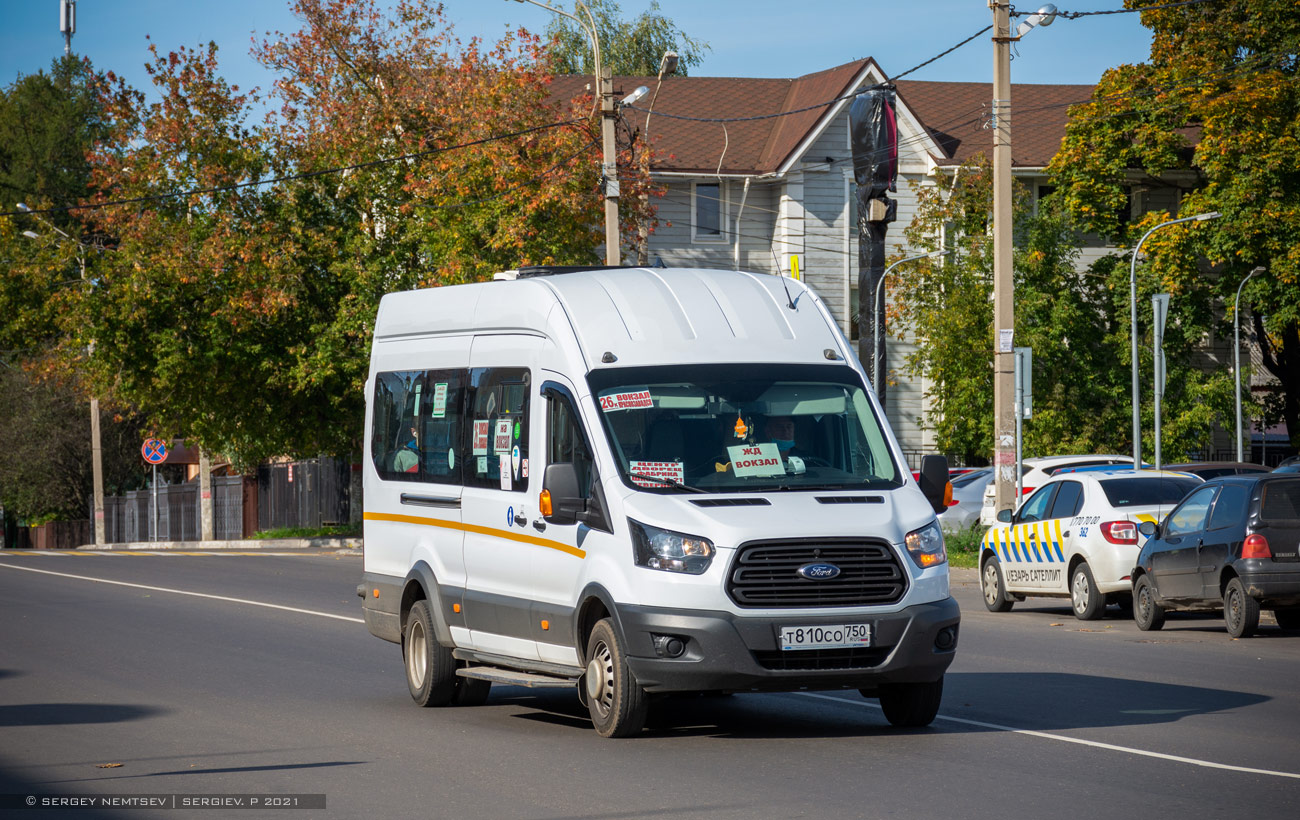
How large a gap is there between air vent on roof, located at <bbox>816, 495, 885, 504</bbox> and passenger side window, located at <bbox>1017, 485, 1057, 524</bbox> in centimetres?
992

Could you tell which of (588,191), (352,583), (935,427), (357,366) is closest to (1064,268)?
(935,427)

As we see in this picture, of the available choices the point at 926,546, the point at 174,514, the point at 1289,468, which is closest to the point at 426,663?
the point at 926,546

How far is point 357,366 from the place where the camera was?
123 feet

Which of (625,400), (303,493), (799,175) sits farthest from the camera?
(303,493)

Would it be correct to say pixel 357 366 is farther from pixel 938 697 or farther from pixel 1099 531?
pixel 938 697

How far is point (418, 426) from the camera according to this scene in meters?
12.1

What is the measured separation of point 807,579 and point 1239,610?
802 centimetres

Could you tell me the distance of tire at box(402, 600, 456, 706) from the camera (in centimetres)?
1134

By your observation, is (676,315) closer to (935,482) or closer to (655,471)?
(655,471)

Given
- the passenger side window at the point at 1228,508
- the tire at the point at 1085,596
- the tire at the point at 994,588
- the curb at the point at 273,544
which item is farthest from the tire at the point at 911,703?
the curb at the point at 273,544

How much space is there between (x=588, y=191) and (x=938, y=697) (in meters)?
26.8

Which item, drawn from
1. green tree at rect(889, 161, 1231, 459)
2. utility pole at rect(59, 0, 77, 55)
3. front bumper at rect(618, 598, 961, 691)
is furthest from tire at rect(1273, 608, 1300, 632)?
utility pole at rect(59, 0, 77, 55)

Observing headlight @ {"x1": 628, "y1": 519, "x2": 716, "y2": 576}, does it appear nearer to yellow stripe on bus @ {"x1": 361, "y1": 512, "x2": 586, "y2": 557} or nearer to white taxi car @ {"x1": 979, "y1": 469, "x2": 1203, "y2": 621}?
yellow stripe on bus @ {"x1": 361, "y1": 512, "x2": 586, "y2": 557}

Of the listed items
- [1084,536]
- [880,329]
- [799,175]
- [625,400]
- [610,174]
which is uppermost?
[799,175]
